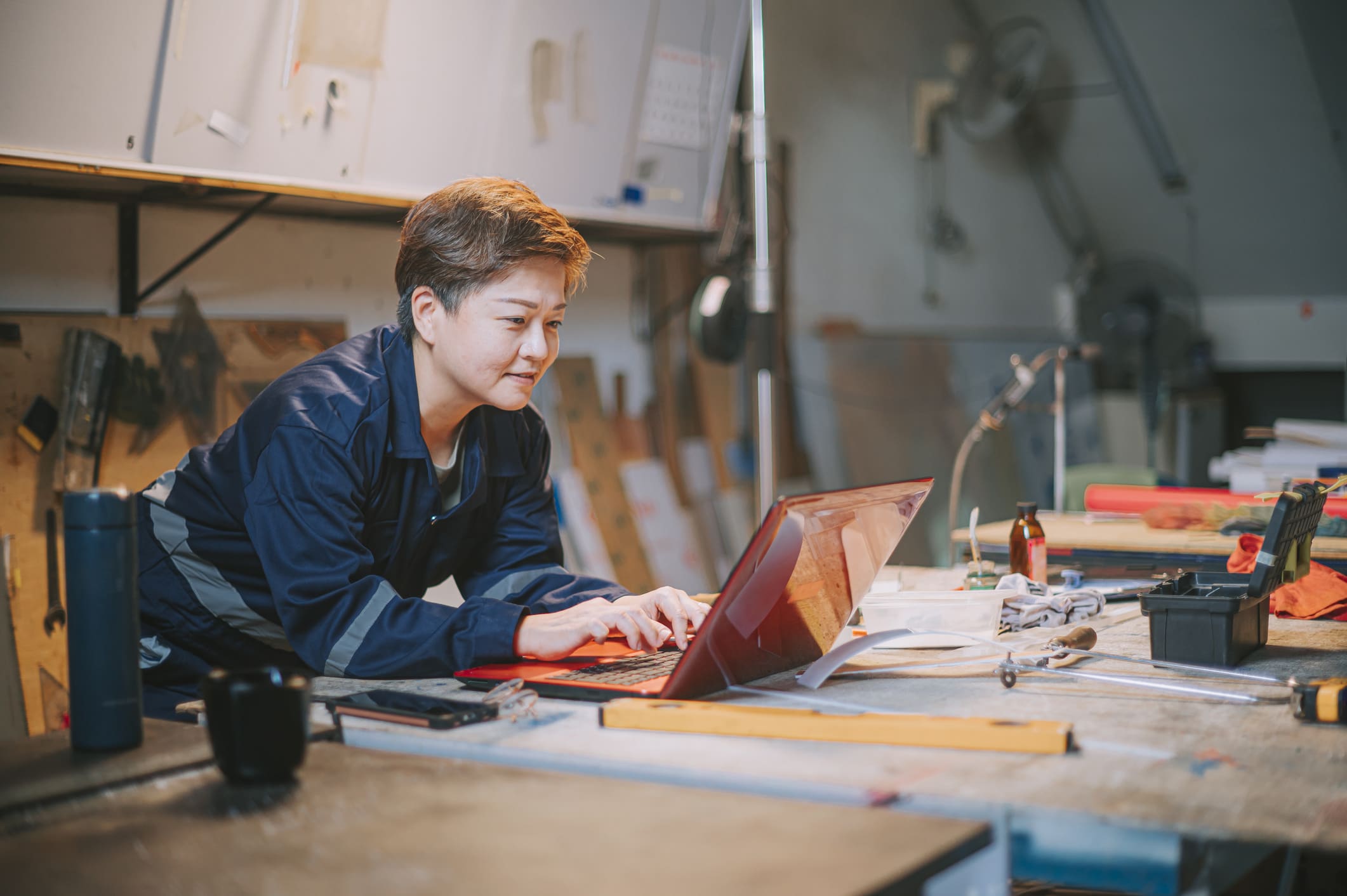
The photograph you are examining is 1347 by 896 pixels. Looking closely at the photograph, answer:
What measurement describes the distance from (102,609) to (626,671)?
599 mm

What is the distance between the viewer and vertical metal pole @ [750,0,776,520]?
3.50 metres

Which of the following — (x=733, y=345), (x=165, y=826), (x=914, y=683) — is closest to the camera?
(x=165, y=826)

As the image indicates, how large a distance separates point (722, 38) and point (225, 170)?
6.33ft

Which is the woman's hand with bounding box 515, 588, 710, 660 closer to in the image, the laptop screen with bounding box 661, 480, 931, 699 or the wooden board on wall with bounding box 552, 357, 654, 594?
the laptop screen with bounding box 661, 480, 931, 699

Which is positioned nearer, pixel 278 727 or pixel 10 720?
pixel 278 727

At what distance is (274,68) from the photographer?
2.89m

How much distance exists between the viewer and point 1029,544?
2162mm

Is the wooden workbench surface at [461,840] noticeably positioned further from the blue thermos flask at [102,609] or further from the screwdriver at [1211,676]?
the screwdriver at [1211,676]

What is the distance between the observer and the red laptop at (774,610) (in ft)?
4.38

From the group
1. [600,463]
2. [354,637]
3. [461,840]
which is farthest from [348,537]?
[600,463]

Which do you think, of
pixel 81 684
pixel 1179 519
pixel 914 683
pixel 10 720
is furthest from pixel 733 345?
pixel 81 684

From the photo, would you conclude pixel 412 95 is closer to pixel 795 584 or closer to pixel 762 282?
pixel 762 282

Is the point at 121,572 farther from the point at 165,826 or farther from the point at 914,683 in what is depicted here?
the point at 914,683

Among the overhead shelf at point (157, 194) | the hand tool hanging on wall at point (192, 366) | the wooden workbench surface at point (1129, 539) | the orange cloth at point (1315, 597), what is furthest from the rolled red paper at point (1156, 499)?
the hand tool hanging on wall at point (192, 366)
